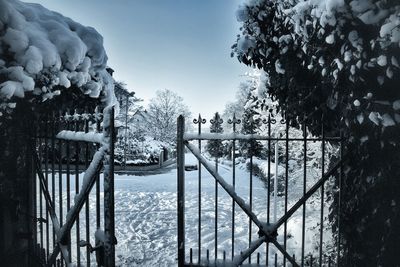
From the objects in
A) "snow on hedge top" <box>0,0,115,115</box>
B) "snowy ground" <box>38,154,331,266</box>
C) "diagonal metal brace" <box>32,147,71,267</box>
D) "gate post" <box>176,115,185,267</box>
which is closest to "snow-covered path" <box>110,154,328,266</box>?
"snowy ground" <box>38,154,331,266</box>

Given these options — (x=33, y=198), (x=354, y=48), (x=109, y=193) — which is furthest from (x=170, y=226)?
(x=354, y=48)

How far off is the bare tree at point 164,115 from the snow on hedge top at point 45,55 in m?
34.8

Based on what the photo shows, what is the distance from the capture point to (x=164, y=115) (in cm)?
4050

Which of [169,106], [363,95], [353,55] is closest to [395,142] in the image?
[363,95]

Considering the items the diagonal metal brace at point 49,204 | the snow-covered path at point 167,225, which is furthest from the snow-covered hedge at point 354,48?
the snow-covered path at point 167,225

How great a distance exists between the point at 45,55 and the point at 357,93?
3.09m

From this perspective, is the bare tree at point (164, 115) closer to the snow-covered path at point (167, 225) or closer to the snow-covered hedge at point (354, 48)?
the snow-covered path at point (167, 225)

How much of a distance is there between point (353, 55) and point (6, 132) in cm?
370

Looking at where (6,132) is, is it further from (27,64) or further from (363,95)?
(363,95)

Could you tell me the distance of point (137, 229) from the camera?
7816 millimetres

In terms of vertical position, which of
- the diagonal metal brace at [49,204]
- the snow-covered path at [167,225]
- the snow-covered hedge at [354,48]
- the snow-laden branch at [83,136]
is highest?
the snow-covered hedge at [354,48]

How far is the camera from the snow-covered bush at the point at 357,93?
2.88 m

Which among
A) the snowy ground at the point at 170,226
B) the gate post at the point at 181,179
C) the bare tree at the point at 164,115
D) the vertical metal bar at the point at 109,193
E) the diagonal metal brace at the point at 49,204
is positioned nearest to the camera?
the vertical metal bar at the point at 109,193

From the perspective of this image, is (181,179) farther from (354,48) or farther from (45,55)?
(354,48)
